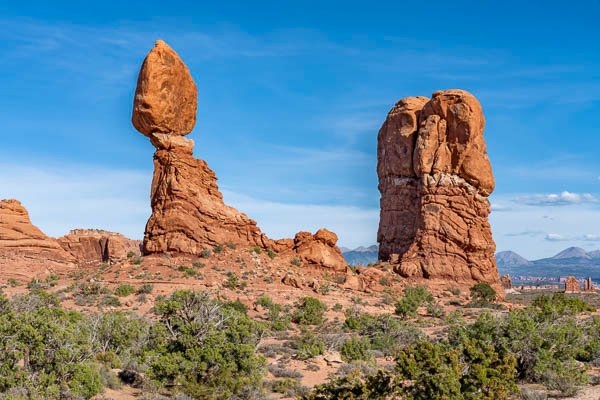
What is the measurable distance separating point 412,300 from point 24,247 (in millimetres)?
26866

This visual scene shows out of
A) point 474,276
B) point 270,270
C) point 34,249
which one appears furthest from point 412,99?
point 34,249

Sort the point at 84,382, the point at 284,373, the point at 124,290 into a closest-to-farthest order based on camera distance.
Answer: the point at 84,382
the point at 284,373
the point at 124,290

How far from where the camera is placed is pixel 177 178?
35.2 metres

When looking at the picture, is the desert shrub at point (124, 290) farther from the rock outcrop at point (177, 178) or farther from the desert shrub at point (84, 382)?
the desert shrub at point (84, 382)

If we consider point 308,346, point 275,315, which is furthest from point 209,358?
point 275,315

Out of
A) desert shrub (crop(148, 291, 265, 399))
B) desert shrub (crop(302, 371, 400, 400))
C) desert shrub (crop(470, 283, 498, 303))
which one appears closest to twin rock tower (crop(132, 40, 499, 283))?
desert shrub (crop(470, 283, 498, 303))

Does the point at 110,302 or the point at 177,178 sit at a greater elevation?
the point at 177,178

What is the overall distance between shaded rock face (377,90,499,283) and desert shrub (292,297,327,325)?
11.5m

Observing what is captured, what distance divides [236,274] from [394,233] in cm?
1504

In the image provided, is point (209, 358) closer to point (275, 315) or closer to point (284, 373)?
point (284, 373)

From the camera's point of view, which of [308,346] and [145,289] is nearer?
[308,346]

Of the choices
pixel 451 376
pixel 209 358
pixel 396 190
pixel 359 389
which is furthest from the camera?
pixel 396 190

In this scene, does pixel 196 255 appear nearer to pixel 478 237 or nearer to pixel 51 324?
pixel 478 237

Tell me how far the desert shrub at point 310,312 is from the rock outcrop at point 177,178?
8.10 meters
